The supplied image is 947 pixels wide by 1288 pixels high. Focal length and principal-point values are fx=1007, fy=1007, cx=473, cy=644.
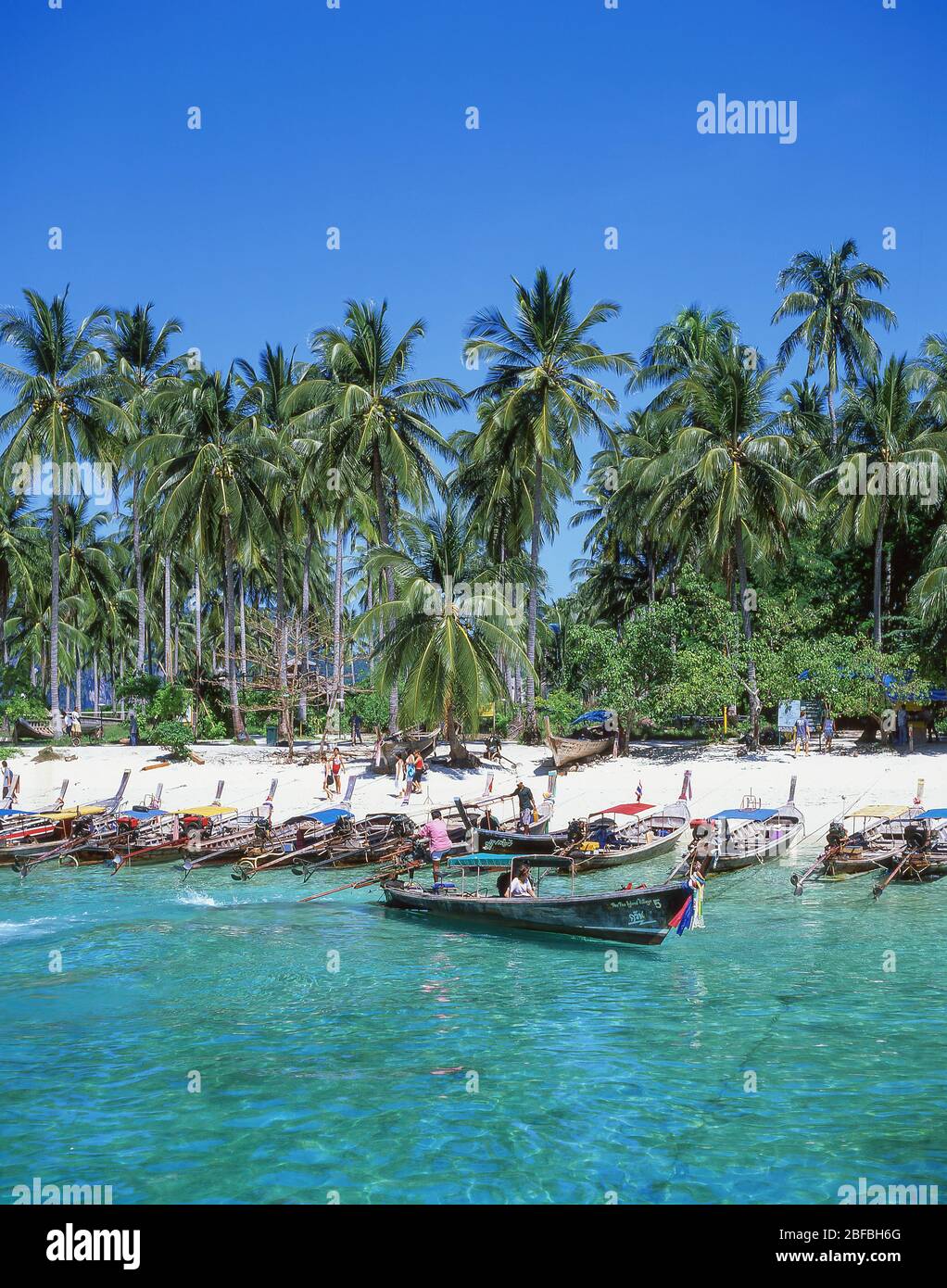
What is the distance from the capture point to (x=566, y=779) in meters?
37.4

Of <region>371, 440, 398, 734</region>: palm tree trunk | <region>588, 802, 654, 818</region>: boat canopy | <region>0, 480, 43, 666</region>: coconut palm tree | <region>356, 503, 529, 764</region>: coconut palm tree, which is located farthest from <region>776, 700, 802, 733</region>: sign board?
<region>0, 480, 43, 666</region>: coconut palm tree

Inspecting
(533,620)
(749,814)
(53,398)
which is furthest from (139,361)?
(749,814)

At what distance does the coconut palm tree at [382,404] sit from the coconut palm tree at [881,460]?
17345 mm

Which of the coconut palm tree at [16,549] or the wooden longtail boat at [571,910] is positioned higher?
the coconut palm tree at [16,549]

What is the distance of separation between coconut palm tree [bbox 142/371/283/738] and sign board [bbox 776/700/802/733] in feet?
79.1

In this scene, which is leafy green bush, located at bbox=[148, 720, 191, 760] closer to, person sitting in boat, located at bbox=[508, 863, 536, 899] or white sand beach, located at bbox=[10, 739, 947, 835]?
white sand beach, located at bbox=[10, 739, 947, 835]

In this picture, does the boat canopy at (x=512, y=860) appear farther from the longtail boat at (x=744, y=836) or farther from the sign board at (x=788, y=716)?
the sign board at (x=788, y=716)

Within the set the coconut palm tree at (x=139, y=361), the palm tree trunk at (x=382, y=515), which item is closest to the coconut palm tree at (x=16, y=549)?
the coconut palm tree at (x=139, y=361)

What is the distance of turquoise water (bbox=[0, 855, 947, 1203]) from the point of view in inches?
425

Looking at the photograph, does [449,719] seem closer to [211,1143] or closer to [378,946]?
[378,946]

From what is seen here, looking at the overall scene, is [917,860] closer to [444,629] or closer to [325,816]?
[325,816]

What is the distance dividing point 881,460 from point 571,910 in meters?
30.5

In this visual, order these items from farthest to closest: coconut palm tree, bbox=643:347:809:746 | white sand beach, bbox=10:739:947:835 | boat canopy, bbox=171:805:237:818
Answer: coconut palm tree, bbox=643:347:809:746 < white sand beach, bbox=10:739:947:835 < boat canopy, bbox=171:805:237:818

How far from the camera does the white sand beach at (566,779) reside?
34219 mm
